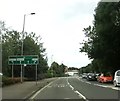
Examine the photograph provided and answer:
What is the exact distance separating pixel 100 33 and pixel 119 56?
16.9 ft

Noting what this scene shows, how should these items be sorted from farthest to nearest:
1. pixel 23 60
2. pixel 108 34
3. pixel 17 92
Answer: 1. pixel 108 34
2. pixel 23 60
3. pixel 17 92

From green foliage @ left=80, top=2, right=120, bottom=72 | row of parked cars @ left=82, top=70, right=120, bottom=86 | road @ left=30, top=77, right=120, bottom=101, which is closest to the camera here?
road @ left=30, top=77, right=120, bottom=101

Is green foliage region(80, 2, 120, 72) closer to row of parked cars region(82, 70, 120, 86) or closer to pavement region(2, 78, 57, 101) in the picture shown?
row of parked cars region(82, 70, 120, 86)

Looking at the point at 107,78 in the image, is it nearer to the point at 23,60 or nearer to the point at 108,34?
the point at 108,34

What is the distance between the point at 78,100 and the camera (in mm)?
22578

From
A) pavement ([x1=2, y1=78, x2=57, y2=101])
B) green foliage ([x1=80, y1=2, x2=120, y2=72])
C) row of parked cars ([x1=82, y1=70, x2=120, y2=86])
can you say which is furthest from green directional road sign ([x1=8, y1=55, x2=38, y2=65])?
green foliage ([x1=80, y1=2, x2=120, y2=72])

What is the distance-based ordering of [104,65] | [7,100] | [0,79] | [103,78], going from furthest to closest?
[104,65]
[103,78]
[0,79]
[7,100]

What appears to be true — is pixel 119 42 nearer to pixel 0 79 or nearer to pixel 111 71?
pixel 111 71

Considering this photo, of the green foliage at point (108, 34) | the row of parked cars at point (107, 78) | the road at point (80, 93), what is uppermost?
the green foliage at point (108, 34)

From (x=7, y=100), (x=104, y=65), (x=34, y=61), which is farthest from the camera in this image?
(x=104, y=65)

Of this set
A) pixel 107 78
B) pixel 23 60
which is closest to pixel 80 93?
pixel 23 60

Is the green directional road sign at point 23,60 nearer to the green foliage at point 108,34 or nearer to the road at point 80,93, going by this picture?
the road at point 80,93

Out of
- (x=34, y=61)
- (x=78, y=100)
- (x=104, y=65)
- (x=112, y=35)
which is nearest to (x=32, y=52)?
(x=104, y=65)

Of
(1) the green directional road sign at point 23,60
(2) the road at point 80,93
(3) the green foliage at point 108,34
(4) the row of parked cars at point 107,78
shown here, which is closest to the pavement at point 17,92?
(2) the road at point 80,93
